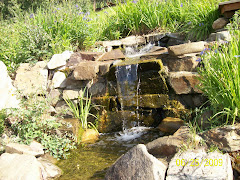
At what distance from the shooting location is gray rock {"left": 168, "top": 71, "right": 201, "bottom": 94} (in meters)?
4.02

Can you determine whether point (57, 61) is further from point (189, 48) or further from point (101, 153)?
point (189, 48)

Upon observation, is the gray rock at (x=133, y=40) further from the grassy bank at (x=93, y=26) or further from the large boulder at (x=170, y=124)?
the large boulder at (x=170, y=124)

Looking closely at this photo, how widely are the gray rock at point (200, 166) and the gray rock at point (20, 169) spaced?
4.76 feet

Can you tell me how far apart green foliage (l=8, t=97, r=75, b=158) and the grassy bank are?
2.20 metres

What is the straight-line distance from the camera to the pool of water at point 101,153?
9.95 ft

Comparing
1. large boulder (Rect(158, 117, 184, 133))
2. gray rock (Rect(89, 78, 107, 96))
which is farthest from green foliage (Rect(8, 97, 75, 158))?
large boulder (Rect(158, 117, 184, 133))

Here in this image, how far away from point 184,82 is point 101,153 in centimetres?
177

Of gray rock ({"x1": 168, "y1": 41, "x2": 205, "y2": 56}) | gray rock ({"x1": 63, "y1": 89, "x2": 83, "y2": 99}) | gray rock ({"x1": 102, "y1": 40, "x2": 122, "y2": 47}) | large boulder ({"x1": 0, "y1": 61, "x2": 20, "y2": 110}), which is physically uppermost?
gray rock ({"x1": 102, "y1": 40, "x2": 122, "y2": 47})

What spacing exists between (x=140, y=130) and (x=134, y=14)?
3729mm

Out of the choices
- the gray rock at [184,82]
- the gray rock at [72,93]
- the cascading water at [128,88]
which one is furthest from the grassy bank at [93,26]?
the gray rock at [184,82]

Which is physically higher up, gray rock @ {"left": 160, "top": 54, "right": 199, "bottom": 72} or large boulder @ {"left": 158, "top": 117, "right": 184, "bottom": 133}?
gray rock @ {"left": 160, "top": 54, "right": 199, "bottom": 72}

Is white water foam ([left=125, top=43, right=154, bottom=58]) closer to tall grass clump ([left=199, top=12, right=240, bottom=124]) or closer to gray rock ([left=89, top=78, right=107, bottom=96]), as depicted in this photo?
gray rock ([left=89, top=78, right=107, bottom=96])

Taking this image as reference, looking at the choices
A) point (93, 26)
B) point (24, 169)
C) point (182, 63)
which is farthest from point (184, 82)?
point (93, 26)

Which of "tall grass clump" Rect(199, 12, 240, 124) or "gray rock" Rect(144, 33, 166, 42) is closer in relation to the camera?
"tall grass clump" Rect(199, 12, 240, 124)
